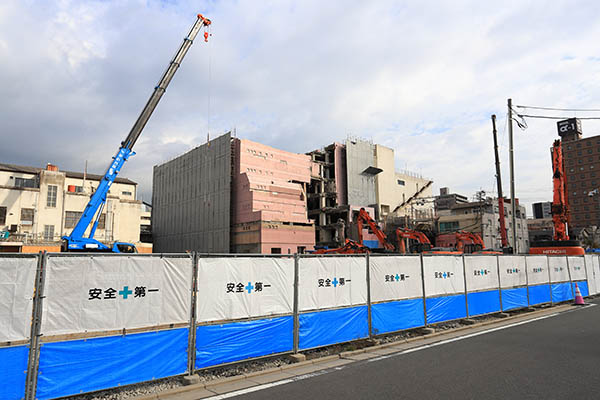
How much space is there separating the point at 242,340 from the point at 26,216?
37413mm

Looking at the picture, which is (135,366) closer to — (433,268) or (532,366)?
(532,366)

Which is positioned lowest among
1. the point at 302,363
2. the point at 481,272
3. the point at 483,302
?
the point at 302,363

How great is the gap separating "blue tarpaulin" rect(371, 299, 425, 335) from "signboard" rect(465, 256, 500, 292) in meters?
3.07

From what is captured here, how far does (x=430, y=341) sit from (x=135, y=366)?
7557mm

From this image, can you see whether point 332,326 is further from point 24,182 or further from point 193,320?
point 24,182

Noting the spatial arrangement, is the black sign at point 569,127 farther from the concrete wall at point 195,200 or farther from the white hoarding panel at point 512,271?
the white hoarding panel at point 512,271

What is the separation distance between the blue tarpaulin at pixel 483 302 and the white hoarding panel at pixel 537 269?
309 centimetres

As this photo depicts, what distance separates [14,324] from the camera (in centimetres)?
547

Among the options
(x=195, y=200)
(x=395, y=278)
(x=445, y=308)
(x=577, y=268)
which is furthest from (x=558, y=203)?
(x=195, y=200)

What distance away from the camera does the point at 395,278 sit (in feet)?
36.0

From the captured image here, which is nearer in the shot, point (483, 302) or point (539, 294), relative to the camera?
point (483, 302)

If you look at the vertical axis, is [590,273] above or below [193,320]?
below

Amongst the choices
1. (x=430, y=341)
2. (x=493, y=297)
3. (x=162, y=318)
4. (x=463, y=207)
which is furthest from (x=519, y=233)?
(x=162, y=318)

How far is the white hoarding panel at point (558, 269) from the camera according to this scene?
1808cm
